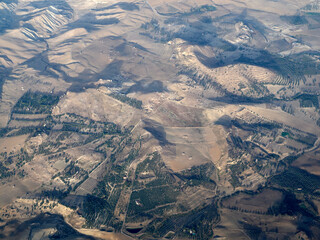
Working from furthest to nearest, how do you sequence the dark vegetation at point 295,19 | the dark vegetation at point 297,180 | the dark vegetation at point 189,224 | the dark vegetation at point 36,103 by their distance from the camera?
the dark vegetation at point 295,19 < the dark vegetation at point 36,103 < the dark vegetation at point 297,180 < the dark vegetation at point 189,224

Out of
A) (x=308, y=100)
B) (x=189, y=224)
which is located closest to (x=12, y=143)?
(x=189, y=224)

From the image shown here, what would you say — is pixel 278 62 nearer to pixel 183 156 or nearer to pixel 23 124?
pixel 183 156

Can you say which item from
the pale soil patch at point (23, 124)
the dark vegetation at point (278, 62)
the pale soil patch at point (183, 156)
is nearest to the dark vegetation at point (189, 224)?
the pale soil patch at point (183, 156)

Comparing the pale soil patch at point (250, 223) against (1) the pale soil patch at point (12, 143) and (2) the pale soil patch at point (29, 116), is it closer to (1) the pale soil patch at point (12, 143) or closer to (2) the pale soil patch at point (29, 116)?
(1) the pale soil patch at point (12, 143)

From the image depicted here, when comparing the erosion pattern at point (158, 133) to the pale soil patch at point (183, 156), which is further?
the pale soil patch at point (183, 156)

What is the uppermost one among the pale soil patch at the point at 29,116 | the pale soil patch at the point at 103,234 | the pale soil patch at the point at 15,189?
the pale soil patch at the point at 29,116

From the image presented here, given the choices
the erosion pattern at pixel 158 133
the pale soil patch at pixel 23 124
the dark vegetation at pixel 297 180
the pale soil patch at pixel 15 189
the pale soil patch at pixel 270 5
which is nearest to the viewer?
the erosion pattern at pixel 158 133
